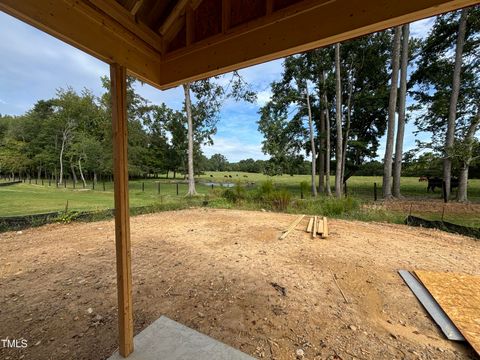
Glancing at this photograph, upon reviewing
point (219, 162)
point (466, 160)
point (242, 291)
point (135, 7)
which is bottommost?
point (242, 291)

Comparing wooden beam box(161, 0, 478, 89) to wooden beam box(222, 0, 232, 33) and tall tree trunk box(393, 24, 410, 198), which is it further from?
tall tree trunk box(393, 24, 410, 198)

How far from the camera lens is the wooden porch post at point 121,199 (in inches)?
55.2

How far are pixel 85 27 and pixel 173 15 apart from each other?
89 cm

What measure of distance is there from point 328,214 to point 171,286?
5.83 metres

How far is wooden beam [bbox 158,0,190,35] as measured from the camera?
1.84m

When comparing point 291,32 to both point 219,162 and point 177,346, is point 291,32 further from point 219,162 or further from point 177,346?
point 219,162

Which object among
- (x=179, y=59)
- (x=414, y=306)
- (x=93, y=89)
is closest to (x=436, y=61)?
(x=414, y=306)

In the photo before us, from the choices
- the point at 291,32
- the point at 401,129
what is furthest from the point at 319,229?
the point at 401,129

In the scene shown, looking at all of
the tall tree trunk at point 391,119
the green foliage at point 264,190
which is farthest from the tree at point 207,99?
the tall tree trunk at point 391,119

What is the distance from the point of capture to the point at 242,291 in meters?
2.52

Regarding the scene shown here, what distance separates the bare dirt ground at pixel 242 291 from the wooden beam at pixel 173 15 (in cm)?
281

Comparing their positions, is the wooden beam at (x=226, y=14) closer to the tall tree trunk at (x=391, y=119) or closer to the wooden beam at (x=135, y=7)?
the wooden beam at (x=135, y=7)

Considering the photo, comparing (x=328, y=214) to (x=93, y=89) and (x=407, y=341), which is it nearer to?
(x=407, y=341)

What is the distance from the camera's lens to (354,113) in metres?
13.9
